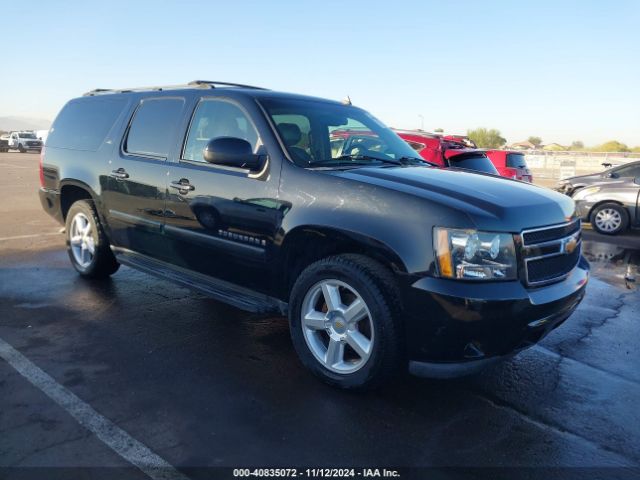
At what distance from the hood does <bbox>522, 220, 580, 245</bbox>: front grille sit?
0.04 meters

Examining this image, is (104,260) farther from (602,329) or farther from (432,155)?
(432,155)

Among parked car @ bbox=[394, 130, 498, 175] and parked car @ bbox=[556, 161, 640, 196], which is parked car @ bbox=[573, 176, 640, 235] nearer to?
→ parked car @ bbox=[556, 161, 640, 196]

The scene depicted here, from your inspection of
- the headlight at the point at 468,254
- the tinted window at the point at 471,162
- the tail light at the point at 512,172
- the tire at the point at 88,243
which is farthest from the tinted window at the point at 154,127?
the tail light at the point at 512,172

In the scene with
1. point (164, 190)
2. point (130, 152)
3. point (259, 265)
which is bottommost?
point (259, 265)

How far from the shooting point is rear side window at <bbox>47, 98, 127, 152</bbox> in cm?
511

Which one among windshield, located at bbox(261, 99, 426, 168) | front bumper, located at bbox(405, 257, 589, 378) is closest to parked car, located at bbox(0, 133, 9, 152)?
windshield, located at bbox(261, 99, 426, 168)

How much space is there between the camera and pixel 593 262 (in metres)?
7.75

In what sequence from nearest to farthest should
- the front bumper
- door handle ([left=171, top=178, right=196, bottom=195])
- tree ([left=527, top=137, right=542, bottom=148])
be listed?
1. the front bumper
2. door handle ([left=171, top=178, right=196, bottom=195])
3. tree ([left=527, top=137, right=542, bottom=148])

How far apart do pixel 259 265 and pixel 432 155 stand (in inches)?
233

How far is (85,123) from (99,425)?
11.9 ft

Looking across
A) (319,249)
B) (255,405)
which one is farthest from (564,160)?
(255,405)

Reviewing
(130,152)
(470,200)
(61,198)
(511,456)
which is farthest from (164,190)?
(511,456)

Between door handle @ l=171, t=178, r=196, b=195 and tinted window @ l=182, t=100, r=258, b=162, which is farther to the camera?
door handle @ l=171, t=178, r=196, b=195

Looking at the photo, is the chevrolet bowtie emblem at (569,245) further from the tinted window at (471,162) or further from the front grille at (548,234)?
the tinted window at (471,162)
